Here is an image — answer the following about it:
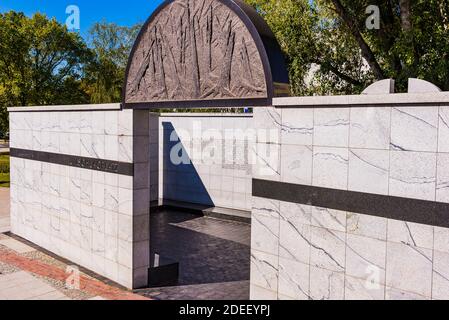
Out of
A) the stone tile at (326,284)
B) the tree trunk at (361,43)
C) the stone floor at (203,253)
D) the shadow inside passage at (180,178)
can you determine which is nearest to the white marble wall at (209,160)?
the shadow inside passage at (180,178)

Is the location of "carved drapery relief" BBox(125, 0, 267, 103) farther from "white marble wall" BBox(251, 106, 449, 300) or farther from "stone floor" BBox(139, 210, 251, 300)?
"stone floor" BBox(139, 210, 251, 300)

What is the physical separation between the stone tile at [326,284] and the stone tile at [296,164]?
5.22 feet

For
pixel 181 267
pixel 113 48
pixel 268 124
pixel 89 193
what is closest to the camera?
pixel 268 124

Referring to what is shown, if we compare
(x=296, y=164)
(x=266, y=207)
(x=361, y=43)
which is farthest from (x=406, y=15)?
(x=266, y=207)

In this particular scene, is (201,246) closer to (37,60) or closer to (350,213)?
(350,213)

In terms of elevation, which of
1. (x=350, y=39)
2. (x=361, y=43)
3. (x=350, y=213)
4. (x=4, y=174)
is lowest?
(x=4, y=174)

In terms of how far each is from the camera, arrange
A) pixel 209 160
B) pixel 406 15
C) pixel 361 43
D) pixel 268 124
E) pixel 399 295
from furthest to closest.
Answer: pixel 209 160, pixel 361 43, pixel 406 15, pixel 268 124, pixel 399 295

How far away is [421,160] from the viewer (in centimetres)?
626

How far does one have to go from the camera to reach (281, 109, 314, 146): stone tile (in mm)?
7621

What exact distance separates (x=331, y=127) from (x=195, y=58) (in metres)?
3.63

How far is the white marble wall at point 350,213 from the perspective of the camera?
619 centimetres

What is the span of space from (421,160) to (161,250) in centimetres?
1036

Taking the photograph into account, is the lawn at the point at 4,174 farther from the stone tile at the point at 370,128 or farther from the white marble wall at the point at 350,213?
the stone tile at the point at 370,128

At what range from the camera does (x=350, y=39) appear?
62.1 feet
